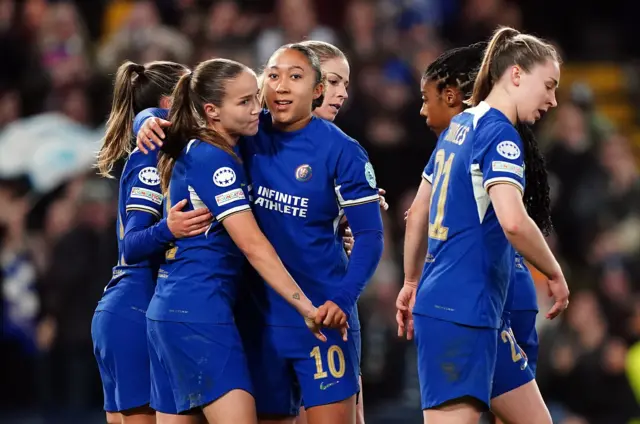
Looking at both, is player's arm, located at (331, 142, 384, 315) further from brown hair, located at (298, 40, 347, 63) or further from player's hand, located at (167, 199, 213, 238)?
brown hair, located at (298, 40, 347, 63)

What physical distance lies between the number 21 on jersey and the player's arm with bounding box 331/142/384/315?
0.80ft

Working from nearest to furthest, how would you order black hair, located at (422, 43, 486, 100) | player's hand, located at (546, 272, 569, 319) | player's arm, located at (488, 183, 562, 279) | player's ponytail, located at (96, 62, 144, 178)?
1. player's arm, located at (488, 183, 562, 279)
2. player's hand, located at (546, 272, 569, 319)
3. black hair, located at (422, 43, 486, 100)
4. player's ponytail, located at (96, 62, 144, 178)

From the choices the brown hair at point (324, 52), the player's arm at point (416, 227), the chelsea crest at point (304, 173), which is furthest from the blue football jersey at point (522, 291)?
the brown hair at point (324, 52)

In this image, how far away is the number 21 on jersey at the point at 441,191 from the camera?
4.80m

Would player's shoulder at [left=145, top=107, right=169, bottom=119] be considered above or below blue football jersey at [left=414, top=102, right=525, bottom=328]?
above

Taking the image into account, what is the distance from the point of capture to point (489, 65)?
4.86m

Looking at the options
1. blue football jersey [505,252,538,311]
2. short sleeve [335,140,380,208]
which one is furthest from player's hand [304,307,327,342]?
blue football jersey [505,252,538,311]

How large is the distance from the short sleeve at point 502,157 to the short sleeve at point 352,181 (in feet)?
1.67

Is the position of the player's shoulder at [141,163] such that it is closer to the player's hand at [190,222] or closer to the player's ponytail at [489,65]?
the player's hand at [190,222]

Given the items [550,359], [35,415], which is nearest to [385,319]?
[550,359]

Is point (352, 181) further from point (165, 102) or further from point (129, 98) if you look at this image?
point (129, 98)

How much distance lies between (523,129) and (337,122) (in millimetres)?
5125

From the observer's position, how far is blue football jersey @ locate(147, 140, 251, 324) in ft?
15.6

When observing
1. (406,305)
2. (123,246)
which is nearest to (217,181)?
(123,246)
